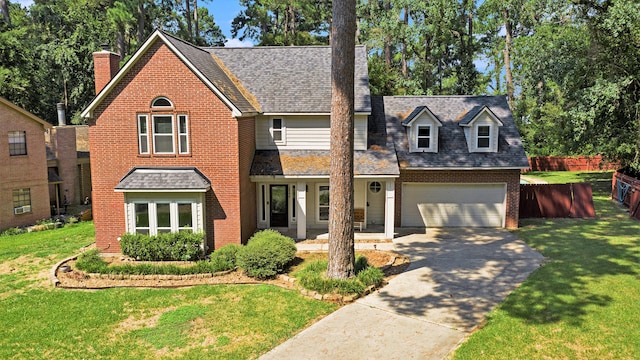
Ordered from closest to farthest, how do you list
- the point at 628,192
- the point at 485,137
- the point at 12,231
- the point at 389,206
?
the point at 389,206 < the point at 485,137 < the point at 12,231 < the point at 628,192

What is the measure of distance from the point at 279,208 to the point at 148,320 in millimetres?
9827

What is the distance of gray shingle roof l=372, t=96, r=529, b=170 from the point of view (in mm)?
21109

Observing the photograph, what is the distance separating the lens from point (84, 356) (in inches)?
399

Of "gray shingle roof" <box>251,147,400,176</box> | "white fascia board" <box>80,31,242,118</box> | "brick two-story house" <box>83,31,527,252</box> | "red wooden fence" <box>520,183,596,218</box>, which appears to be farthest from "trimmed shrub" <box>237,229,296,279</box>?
"red wooden fence" <box>520,183,596,218</box>

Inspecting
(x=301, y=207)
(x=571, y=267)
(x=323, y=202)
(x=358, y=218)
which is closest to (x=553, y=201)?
(x=571, y=267)

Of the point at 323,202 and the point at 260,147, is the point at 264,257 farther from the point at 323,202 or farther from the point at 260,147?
the point at 260,147

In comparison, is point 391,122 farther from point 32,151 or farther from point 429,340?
point 32,151

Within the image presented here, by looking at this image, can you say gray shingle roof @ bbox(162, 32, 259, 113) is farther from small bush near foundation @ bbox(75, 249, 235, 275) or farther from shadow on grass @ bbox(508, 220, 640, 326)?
shadow on grass @ bbox(508, 220, 640, 326)

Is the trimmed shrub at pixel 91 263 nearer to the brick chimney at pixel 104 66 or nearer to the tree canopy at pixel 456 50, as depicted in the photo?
the brick chimney at pixel 104 66

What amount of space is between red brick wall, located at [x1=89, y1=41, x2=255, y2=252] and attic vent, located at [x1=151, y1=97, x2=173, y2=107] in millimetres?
174

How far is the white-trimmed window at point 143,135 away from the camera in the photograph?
57.7ft

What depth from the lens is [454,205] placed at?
21875 millimetres

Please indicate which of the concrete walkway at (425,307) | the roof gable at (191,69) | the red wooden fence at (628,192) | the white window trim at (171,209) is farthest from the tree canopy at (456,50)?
the white window trim at (171,209)

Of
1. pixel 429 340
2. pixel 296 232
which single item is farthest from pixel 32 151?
pixel 429 340
